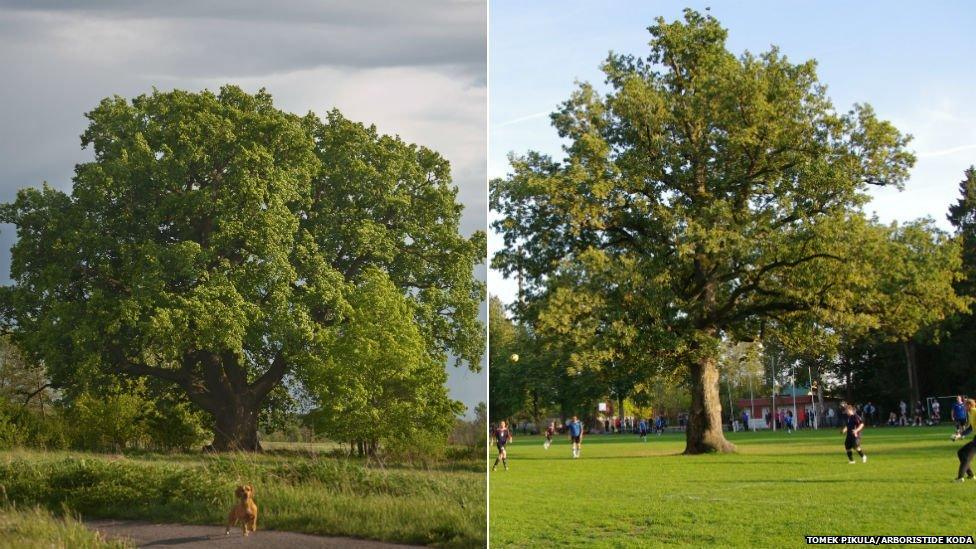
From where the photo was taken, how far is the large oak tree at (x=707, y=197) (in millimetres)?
21719

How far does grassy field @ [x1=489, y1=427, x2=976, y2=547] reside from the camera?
10695 millimetres

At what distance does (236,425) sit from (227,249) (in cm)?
199

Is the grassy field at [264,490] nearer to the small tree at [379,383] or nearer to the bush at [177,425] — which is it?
the bush at [177,425]

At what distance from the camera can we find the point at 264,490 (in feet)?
36.0

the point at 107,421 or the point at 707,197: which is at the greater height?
the point at 707,197

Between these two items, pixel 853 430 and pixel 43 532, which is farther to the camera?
pixel 853 430

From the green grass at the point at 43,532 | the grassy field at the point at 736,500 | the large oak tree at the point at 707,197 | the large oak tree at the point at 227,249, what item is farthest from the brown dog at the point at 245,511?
the large oak tree at the point at 707,197

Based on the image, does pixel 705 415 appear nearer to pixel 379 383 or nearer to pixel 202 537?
pixel 379 383

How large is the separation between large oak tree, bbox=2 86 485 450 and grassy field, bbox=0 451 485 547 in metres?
0.87

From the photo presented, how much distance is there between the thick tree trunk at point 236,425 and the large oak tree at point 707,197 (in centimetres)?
1033

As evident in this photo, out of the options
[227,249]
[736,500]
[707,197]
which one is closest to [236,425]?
[227,249]

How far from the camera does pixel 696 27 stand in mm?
24547

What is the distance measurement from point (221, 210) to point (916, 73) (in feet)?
47.6

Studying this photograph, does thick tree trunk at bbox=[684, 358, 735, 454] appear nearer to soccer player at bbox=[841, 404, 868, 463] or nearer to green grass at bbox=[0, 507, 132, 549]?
soccer player at bbox=[841, 404, 868, 463]
